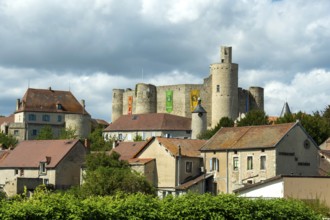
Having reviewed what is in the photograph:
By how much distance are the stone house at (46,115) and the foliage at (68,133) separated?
68.9 inches

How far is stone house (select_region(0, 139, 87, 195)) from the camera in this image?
65.0m

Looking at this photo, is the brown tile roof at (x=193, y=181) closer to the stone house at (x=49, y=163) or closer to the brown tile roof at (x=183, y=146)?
the brown tile roof at (x=183, y=146)

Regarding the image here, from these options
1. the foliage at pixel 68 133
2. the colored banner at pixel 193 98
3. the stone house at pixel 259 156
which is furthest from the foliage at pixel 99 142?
the stone house at pixel 259 156

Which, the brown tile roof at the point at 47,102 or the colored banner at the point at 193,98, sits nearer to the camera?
the brown tile roof at the point at 47,102

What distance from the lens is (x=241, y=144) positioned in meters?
57.3

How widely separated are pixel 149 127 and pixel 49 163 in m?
41.4

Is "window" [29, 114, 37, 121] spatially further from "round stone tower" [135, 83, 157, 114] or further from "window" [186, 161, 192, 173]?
"window" [186, 161, 192, 173]

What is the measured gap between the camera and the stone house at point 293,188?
4300 centimetres

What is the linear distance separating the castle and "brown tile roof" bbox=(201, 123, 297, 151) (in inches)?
1938

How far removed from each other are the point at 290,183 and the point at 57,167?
26.8 m

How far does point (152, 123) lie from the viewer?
107 meters

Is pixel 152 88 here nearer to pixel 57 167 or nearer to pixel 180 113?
pixel 180 113

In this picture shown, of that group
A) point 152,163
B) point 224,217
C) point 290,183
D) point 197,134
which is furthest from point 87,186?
point 197,134

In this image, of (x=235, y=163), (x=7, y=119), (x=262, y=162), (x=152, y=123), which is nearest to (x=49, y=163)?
(x=235, y=163)
